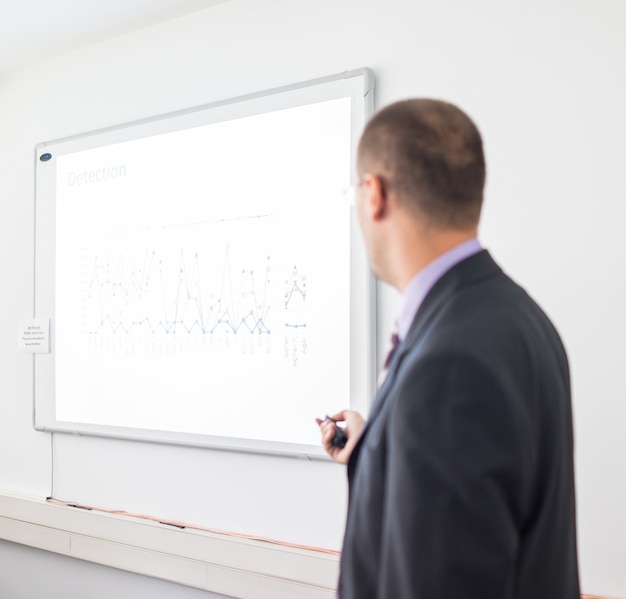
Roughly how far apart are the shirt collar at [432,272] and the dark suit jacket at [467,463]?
0.02 m

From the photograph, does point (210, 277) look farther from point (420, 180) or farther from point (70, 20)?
point (420, 180)

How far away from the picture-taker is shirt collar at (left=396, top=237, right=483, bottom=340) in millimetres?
868

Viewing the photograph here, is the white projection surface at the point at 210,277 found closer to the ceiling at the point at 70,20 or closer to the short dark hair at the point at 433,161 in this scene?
the ceiling at the point at 70,20

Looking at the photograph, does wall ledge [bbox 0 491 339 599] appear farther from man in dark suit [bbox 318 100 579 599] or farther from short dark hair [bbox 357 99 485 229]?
short dark hair [bbox 357 99 485 229]

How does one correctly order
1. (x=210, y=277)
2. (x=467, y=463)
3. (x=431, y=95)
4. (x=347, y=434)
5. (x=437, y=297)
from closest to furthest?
1. (x=467, y=463)
2. (x=437, y=297)
3. (x=347, y=434)
4. (x=431, y=95)
5. (x=210, y=277)

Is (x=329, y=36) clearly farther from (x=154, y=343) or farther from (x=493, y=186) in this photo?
(x=154, y=343)

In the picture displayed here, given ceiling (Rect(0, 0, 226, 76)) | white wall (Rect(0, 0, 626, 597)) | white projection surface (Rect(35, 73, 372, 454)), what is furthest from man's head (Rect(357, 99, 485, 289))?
ceiling (Rect(0, 0, 226, 76))

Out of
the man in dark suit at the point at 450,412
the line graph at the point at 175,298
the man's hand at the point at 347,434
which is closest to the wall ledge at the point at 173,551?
the line graph at the point at 175,298

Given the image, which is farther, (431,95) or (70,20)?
(70,20)

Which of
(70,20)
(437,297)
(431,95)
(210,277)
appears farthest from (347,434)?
(70,20)

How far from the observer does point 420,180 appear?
85 cm

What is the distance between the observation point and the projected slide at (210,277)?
194 centimetres

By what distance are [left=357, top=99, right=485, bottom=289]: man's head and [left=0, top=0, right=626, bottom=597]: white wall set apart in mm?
821

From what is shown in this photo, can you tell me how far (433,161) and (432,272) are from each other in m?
0.15
